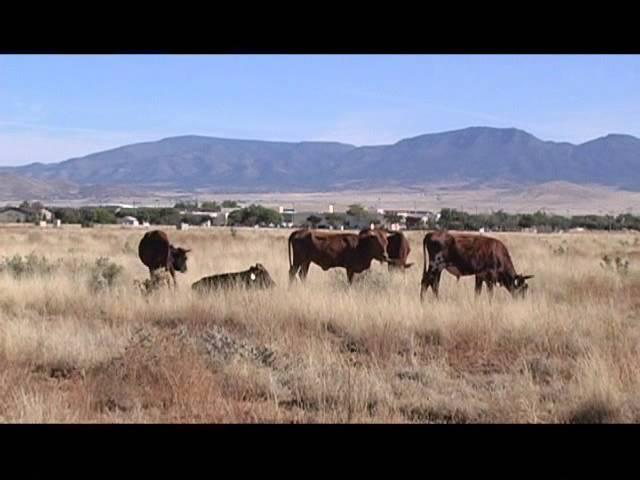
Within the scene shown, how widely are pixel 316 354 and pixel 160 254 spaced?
20.5 ft

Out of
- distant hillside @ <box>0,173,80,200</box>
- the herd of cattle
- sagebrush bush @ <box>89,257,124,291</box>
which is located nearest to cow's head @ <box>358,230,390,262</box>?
the herd of cattle

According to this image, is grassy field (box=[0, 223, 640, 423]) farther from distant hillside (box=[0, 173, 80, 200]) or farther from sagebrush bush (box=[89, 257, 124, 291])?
distant hillside (box=[0, 173, 80, 200])

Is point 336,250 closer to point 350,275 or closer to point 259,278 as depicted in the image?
point 350,275

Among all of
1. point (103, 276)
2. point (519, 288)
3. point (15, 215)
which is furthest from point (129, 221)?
point (519, 288)

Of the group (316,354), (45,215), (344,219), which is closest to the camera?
(316,354)

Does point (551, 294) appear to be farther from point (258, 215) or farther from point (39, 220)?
point (39, 220)

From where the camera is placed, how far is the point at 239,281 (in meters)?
11.9

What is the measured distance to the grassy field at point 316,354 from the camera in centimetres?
652

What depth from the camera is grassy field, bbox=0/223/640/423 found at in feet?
21.4

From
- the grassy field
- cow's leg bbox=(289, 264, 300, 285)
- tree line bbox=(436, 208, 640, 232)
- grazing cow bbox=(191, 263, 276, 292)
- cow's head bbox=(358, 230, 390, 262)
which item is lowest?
tree line bbox=(436, 208, 640, 232)

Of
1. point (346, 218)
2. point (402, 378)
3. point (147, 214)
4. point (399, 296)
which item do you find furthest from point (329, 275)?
point (147, 214)

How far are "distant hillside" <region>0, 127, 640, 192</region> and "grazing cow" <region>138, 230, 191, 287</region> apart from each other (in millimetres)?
57716

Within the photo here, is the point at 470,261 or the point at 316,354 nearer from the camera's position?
Result: the point at 316,354
